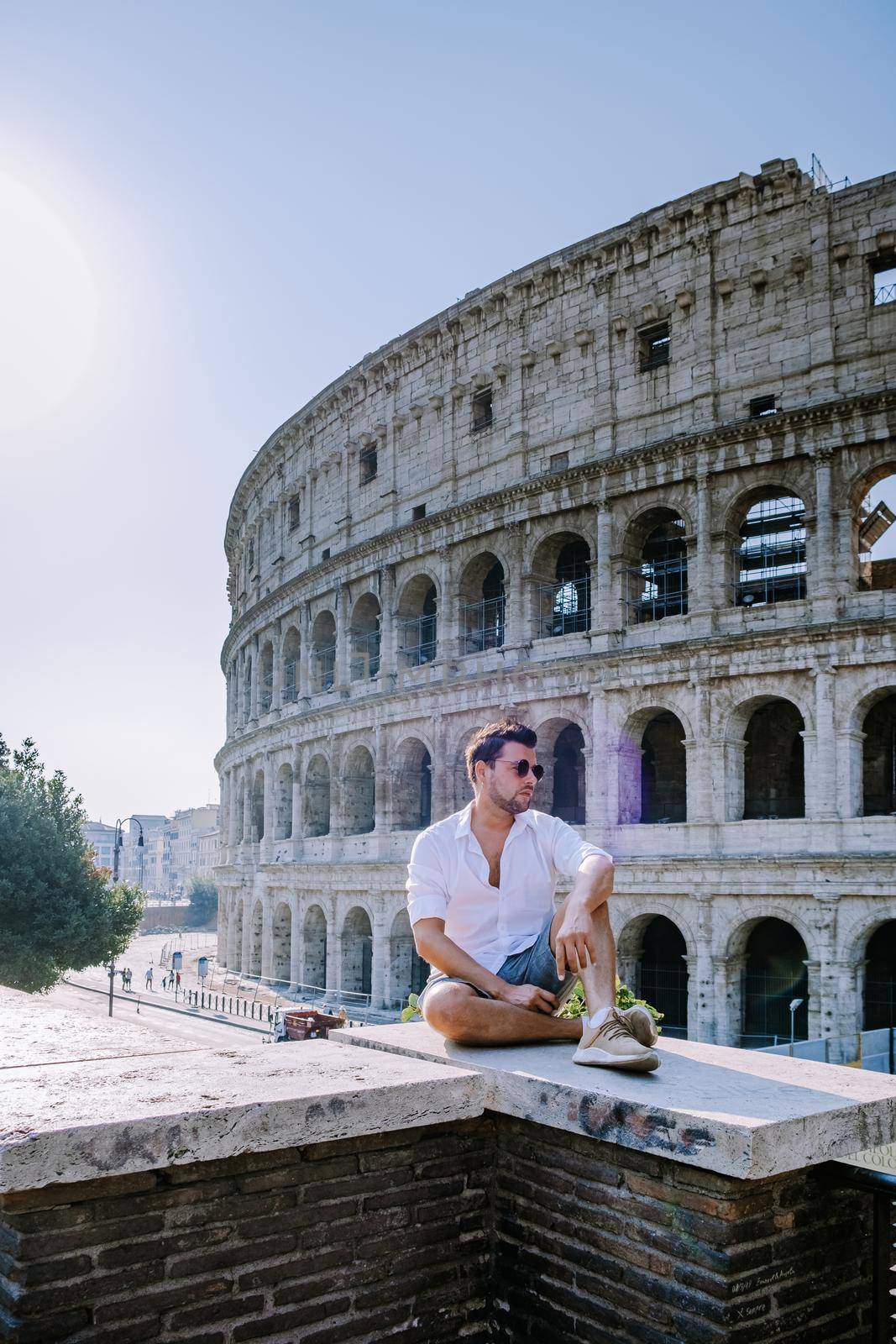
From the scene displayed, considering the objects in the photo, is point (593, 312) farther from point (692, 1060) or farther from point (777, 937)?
point (692, 1060)

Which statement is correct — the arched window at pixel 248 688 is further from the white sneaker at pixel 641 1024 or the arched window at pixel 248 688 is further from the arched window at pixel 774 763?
the white sneaker at pixel 641 1024

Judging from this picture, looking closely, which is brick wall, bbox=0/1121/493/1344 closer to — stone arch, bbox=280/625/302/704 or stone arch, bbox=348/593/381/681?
stone arch, bbox=348/593/381/681

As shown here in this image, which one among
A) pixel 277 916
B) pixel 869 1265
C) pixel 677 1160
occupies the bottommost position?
pixel 277 916

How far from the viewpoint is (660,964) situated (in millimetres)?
24891

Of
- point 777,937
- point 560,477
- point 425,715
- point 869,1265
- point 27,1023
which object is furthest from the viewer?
point 425,715

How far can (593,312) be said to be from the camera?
84.7 feet

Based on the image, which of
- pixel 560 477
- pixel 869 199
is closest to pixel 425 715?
pixel 560 477

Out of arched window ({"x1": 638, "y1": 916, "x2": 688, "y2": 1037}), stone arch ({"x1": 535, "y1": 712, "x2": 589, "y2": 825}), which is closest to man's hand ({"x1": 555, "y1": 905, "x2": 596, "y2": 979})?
arched window ({"x1": 638, "y1": 916, "x2": 688, "y2": 1037})

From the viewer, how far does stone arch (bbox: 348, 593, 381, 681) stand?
32.2 metres

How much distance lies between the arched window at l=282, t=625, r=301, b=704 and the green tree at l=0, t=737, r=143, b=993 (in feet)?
24.7

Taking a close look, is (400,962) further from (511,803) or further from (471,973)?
(471,973)

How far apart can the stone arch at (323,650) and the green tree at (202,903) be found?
68.1 meters

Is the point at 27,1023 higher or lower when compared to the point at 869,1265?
higher

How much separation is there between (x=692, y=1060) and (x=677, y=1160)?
3.21ft
